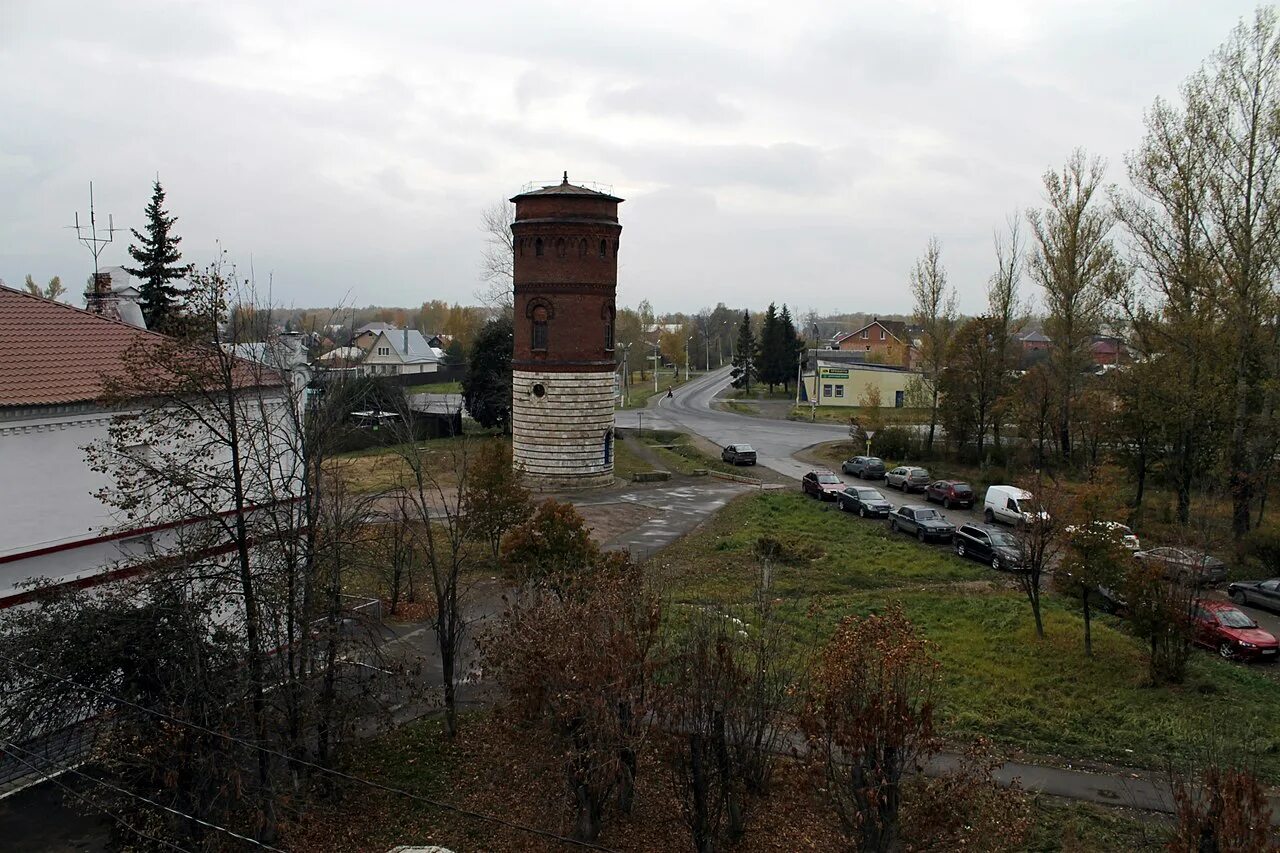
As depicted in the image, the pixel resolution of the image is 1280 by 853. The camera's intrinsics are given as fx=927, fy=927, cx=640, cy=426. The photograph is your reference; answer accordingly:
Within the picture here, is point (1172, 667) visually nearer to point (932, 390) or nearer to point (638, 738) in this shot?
point (638, 738)

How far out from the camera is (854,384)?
76875mm

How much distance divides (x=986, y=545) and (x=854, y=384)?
49.7 meters

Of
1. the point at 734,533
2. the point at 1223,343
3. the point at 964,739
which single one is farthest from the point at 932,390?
the point at 964,739

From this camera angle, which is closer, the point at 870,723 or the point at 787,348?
the point at 870,723

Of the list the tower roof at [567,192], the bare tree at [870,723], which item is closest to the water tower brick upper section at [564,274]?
the tower roof at [567,192]

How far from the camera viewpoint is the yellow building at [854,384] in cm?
7531

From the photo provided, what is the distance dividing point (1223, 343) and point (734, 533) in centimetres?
1811

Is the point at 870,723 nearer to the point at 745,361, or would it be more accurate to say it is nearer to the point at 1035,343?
the point at 745,361

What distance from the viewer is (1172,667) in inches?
730

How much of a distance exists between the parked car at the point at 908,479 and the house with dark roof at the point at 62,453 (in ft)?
98.9

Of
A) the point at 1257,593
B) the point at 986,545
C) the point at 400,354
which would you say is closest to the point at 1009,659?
the point at 986,545

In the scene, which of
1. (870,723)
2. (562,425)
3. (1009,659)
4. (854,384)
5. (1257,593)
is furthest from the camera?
(854,384)

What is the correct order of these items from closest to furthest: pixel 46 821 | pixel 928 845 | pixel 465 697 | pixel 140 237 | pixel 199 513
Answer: pixel 928 845, pixel 46 821, pixel 199 513, pixel 465 697, pixel 140 237

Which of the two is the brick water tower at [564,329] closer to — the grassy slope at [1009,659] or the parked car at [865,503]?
the grassy slope at [1009,659]
